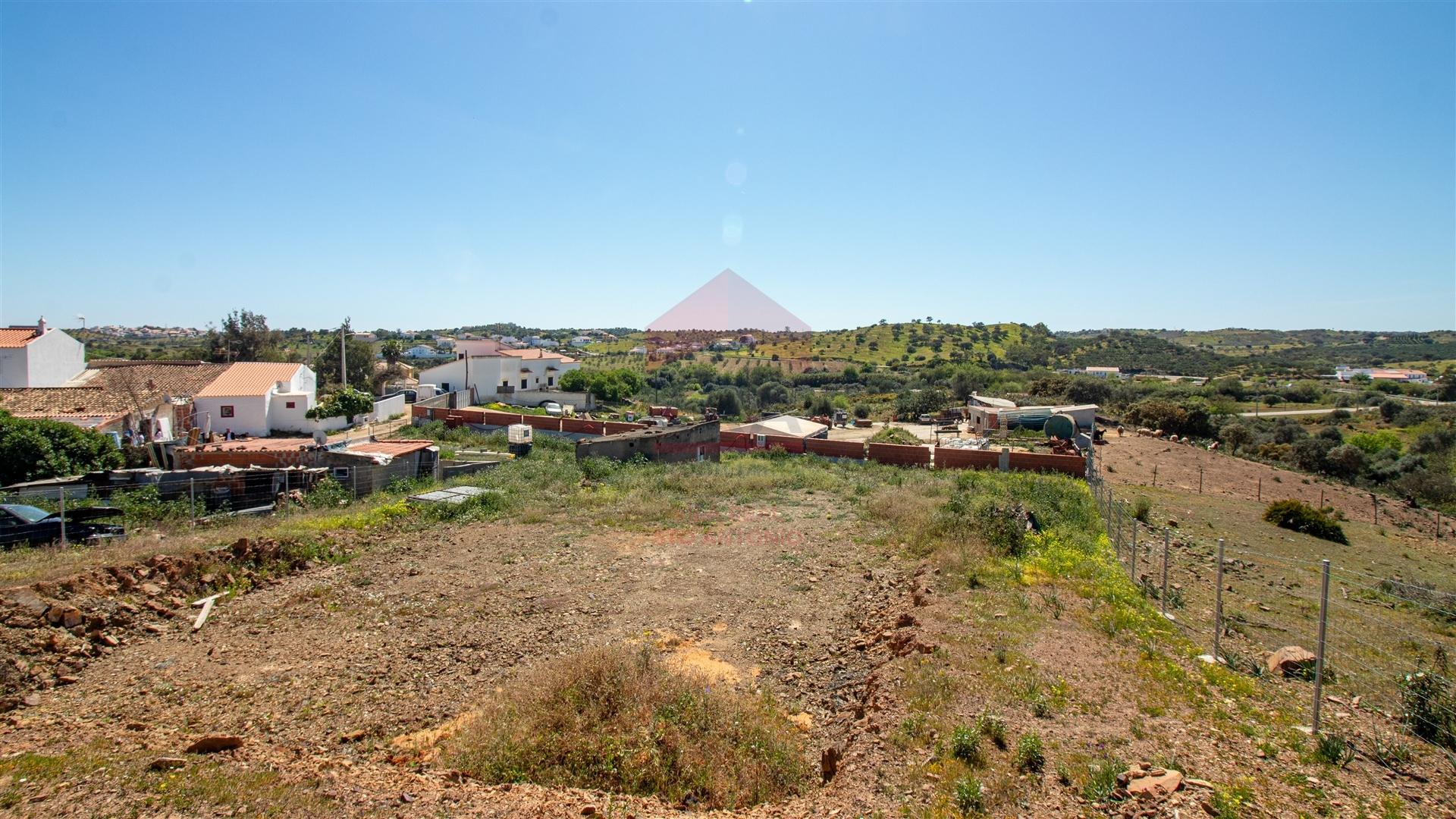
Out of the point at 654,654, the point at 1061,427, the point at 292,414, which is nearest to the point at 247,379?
the point at 292,414

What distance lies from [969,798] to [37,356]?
121ft

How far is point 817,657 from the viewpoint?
764cm

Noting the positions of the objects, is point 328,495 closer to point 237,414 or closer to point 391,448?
point 391,448

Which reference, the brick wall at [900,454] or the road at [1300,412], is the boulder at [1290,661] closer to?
the brick wall at [900,454]

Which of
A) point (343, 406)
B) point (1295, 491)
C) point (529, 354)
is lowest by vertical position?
point (1295, 491)

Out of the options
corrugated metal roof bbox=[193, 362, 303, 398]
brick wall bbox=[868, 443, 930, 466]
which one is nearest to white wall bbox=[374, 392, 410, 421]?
corrugated metal roof bbox=[193, 362, 303, 398]

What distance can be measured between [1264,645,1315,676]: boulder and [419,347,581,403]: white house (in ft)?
130

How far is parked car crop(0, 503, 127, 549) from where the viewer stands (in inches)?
400

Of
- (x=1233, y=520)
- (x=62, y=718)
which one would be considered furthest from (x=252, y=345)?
(x=1233, y=520)

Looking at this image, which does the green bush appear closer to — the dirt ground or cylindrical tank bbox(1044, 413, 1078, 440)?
the dirt ground

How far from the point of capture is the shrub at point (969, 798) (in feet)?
14.0

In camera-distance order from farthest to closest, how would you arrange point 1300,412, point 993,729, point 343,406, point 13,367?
point 1300,412, point 343,406, point 13,367, point 993,729

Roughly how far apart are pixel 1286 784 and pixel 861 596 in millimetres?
5650

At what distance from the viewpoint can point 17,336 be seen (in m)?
26.7
